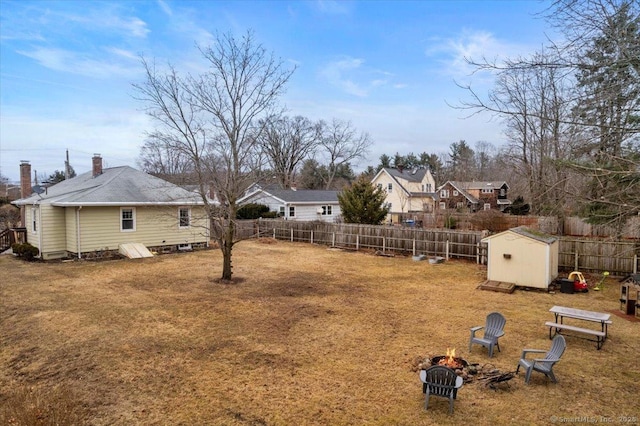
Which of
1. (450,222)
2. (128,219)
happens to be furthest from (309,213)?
(128,219)

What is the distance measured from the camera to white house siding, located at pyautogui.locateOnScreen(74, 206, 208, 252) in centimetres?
1739

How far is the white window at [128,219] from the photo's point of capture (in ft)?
60.8

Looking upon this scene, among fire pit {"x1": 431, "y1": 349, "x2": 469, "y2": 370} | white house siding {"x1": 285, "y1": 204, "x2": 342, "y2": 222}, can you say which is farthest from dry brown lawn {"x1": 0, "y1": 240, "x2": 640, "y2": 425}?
white house siding {"x1": 285, "y1": 204, "x2": 342, "y2": 222}

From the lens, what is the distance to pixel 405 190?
4266cm

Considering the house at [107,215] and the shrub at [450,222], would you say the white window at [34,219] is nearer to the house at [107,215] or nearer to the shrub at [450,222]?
the house at [107,215]

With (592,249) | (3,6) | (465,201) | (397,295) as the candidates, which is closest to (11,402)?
(397,295)

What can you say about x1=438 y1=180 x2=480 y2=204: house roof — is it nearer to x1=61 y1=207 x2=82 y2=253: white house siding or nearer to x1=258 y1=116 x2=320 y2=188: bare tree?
x1=258 y1=116 x2=320 y2=188: bare tree

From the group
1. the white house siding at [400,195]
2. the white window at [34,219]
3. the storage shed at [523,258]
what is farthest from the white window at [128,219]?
the white house siding at [400,195]

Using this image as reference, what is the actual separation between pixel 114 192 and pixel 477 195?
45267mm

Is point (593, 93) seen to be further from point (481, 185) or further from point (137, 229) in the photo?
point (481, 185)

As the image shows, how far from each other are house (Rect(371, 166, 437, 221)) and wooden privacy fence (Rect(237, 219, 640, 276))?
19753 millimetres

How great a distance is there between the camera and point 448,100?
4238 mm

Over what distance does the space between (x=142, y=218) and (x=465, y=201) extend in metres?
39.8

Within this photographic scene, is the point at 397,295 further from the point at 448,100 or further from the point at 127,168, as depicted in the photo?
the point at 127,168
